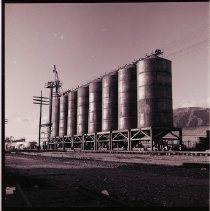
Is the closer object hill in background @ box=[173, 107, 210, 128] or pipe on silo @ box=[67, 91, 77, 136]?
pipe on silo @ box=[67, 91, 77, 136]

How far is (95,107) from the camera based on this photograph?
109 ft

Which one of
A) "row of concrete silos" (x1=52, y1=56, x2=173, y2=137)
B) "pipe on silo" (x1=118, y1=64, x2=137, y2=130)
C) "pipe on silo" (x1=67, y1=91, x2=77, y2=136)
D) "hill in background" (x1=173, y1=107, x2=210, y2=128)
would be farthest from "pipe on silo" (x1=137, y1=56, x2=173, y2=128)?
"hill in background" (x1=173, y1=107, x2=210, y2=128)

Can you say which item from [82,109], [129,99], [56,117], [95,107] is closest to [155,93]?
[129,99]

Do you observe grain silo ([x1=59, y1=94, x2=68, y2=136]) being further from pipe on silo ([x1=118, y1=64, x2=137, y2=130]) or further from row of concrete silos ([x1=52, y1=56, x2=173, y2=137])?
pipe on silo ([x1=118, y1=64, x2=137, y2=130])

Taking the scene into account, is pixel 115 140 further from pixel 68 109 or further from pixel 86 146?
pixel 68 109

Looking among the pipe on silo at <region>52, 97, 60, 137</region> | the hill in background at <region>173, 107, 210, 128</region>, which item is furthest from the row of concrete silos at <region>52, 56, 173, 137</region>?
the hill in background at <region>173, 107, 210, 128</region>

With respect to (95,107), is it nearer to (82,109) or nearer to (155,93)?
(82,109)

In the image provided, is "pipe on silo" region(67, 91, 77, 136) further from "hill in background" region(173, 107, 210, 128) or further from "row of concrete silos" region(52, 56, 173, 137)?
"hill in background" region(173, 107, 210, 128)

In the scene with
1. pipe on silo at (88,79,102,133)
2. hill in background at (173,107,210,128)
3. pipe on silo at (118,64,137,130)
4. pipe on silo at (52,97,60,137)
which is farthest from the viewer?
hill in background at (173,107,210,128)

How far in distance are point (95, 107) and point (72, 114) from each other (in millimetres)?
7510

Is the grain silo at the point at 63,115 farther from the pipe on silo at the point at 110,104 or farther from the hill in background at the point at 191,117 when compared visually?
the hill in background at the point at 191,117

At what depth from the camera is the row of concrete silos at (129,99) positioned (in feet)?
79.1

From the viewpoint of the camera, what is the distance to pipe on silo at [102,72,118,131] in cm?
2990

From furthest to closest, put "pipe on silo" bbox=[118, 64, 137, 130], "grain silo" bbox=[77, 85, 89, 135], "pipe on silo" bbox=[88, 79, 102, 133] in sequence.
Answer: "grain silo" bbox=[77, 85, 89, 135] → "pipe on silo" bbox=[88, 79, 102, 133] → "pipe on silo" bbox=[118, 64, 137, 130]
